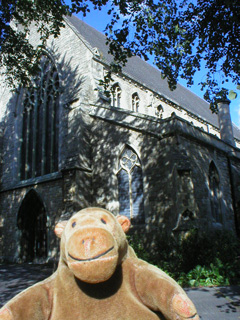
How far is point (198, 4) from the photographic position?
8.34 meters

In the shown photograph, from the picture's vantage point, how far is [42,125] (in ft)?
54.8

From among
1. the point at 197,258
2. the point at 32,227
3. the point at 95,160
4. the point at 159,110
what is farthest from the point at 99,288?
→ the point at 159,110

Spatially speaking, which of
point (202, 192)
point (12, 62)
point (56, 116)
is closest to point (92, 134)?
point (56, 116)

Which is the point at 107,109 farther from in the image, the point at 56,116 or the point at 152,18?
the point at 152,18

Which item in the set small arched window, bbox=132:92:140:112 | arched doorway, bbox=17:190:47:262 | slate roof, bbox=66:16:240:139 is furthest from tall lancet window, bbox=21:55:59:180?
small arched window, bbox=132:92:140:112

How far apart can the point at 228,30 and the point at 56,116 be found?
34.2ft

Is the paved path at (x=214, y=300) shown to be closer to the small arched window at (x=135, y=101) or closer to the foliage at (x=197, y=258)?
the foliage at (x=197, y=258)

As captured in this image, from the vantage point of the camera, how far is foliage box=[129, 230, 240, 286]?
7.90 metres

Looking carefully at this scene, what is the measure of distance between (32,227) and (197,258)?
999cm

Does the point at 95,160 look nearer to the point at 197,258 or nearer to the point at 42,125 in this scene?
the point at 42,125

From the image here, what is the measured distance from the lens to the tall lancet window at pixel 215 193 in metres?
12.9

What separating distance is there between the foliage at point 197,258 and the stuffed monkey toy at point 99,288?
645 cm

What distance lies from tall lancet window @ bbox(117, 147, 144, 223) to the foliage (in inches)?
60.7

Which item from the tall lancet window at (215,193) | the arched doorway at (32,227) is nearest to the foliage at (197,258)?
the tall lancet window at (215,193)
